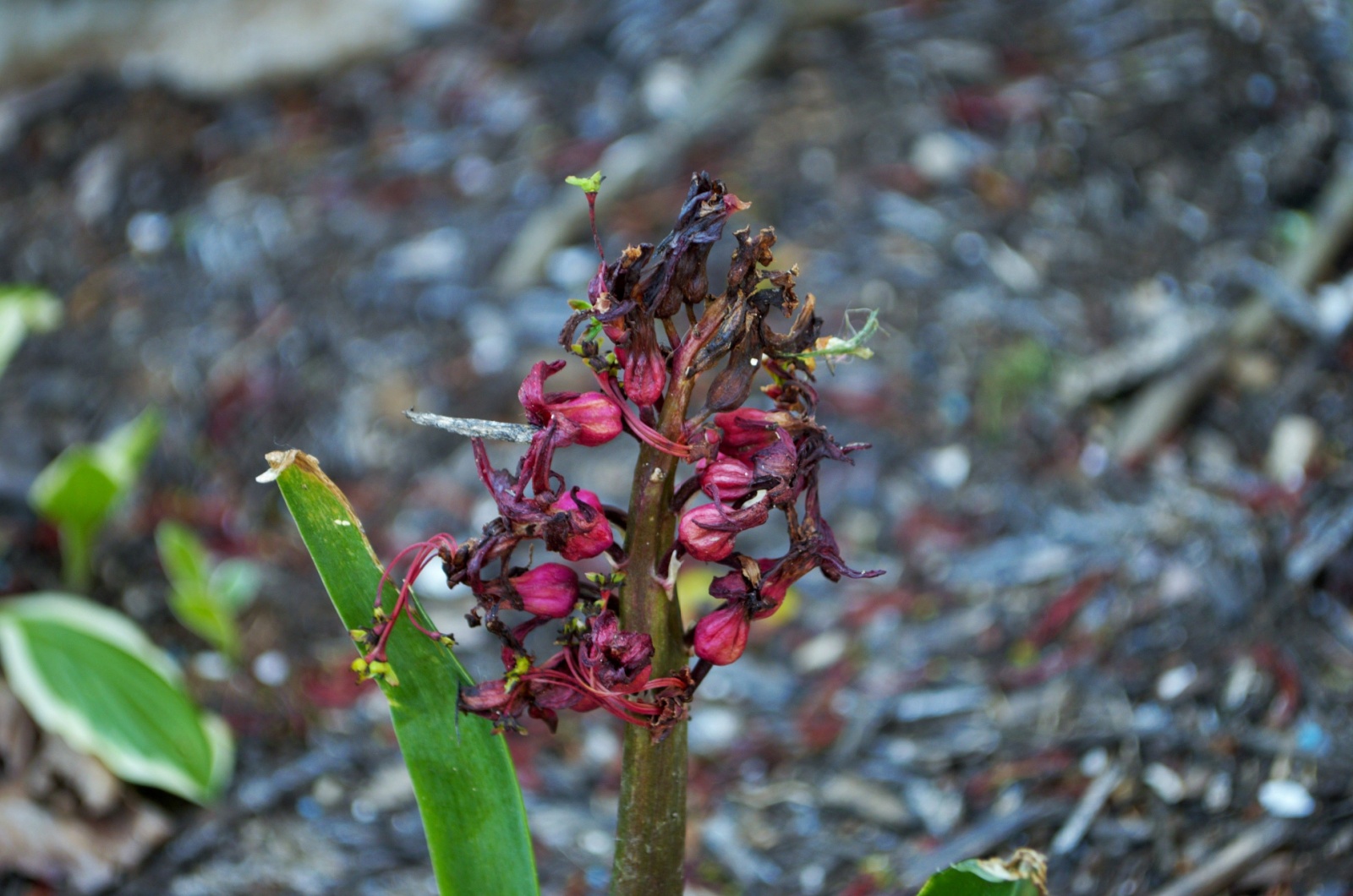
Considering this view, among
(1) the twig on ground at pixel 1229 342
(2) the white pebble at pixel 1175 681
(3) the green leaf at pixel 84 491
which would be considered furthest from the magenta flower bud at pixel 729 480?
(1) the twig on ground at pixel 1229 342

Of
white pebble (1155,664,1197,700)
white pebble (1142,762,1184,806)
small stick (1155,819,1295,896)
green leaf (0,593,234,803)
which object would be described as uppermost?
green leaf (0,593,234,803)

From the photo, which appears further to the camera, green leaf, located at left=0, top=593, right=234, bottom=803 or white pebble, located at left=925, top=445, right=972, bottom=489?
white pebble, located at left=925, top=445, right=972, bottom=489

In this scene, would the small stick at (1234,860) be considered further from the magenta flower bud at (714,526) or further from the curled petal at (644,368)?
the curled petal at (644,368)

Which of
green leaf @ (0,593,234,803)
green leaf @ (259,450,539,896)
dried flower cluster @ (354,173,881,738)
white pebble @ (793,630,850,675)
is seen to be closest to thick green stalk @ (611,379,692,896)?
dried flower cluster @ (354,173,881,738)

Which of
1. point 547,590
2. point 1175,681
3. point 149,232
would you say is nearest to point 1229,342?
point 1175,681

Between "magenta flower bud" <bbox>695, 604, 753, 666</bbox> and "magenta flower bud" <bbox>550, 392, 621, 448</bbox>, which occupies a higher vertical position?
"magenta flower bud" <bbox>550, 392, 621, 448</bbox>

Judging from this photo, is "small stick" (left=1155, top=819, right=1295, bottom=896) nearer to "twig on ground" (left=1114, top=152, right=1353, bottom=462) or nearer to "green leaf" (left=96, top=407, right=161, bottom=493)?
"twig on ground" (left=1114, top=152, right=1353, bottom=462)

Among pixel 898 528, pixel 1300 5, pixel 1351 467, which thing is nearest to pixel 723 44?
pixel 1300 5
